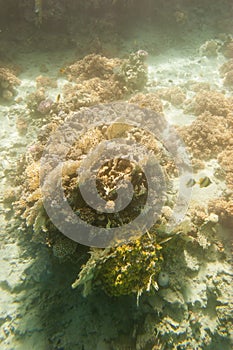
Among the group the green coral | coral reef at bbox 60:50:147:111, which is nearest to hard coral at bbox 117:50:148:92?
coral reef at bbox 60:50:147:111

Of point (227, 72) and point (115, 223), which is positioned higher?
point (227, 72)

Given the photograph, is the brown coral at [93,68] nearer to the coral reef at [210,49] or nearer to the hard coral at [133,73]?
the hard coral at [133,73]

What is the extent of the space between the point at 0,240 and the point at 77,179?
2.24 m

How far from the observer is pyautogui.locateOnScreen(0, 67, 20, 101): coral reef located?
309 inches

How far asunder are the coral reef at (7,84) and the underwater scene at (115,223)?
1.07ft

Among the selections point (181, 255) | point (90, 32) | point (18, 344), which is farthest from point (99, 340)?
point (90, 32)

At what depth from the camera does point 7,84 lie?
789cm

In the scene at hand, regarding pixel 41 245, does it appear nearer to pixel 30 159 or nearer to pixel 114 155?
pixel 30 159

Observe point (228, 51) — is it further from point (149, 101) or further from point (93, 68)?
point (93, 68)

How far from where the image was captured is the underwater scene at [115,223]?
4.21 m

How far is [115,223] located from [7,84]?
592cm

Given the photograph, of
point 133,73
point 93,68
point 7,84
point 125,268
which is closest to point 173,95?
point 133,73

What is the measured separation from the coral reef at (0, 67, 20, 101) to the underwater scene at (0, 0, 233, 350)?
0.33 metres

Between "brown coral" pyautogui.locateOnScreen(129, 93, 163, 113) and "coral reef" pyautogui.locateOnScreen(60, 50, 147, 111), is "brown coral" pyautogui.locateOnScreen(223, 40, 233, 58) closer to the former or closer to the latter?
"coral reef" pyautogui.locateOnScreen(60, 50, 147, 111)
